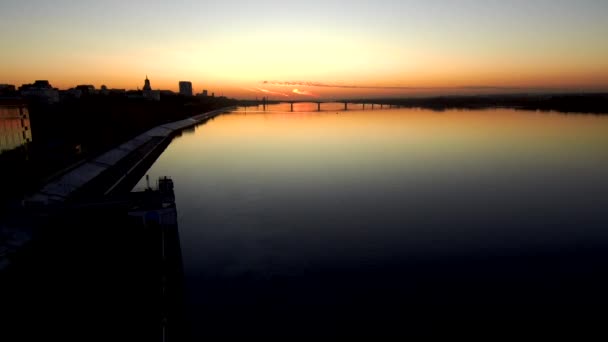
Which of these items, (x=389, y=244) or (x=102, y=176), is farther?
(x=102, y=176)

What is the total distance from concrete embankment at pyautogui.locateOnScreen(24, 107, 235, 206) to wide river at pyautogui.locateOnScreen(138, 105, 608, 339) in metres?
4.49

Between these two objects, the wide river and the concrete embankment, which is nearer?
the wide river

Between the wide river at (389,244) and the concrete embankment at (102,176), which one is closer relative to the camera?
the wide river at (389,244)

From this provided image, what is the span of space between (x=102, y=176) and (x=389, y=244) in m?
26.2

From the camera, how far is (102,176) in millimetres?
30219

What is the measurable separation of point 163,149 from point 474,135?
2398 inches

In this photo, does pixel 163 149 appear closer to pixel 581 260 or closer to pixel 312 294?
pixel 312 294

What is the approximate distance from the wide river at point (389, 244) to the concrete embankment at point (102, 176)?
4488 millimetres

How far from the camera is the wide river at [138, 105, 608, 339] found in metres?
13.7

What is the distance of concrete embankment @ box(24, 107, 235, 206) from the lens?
22.7 m

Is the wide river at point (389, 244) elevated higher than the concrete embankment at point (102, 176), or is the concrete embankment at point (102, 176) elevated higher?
the concrete embankment at point (102, 176)

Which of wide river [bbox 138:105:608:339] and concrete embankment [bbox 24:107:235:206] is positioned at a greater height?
concrete embankment [bbox 24:107:235:206]

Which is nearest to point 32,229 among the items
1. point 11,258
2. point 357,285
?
point 11,258

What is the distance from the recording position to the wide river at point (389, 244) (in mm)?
13680
